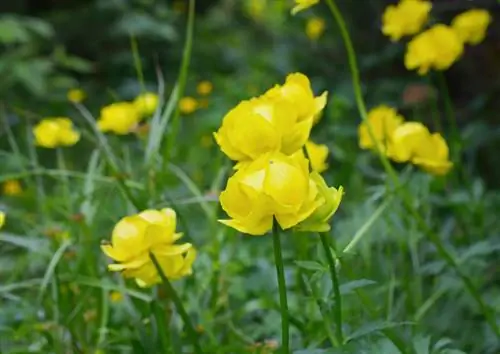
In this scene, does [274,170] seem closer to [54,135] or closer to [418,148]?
[418,148]

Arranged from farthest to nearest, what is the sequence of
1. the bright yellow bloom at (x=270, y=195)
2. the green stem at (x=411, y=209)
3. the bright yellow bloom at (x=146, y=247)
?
the green stem at (x=411, y=209)
the bright yellow bloom at (x=146, y=247)
the bright yellow bloom at (x=270, y=195)

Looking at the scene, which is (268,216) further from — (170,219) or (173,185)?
(173,185)

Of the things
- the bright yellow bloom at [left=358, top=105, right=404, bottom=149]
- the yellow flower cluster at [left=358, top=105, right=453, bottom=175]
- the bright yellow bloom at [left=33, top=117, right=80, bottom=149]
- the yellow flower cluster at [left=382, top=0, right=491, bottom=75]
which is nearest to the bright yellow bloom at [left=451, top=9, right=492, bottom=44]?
the yellow flower cluster at [left=382, top=0, right=491, bottom=75]

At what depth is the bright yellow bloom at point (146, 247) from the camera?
0.76 meters

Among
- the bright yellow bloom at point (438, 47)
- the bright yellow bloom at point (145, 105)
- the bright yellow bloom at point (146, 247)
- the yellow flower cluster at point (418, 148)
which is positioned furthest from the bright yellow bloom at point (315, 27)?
the bright yellow bloom at point (146, 247)

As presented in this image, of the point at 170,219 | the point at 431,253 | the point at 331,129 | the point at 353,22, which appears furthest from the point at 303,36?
the point at 170,219

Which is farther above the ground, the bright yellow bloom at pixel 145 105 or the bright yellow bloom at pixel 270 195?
the bright yellow bloom at pixel 145 105

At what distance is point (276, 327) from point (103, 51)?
3201 millimetres

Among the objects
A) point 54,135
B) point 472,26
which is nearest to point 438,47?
point 472,26

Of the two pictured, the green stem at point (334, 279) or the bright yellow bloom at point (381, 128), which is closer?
the green stem at point (334, 279)

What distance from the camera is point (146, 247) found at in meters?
0.77

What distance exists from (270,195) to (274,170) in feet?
0.06

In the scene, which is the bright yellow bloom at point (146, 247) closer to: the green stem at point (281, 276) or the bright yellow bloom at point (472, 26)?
the green stem at point (281, 276)

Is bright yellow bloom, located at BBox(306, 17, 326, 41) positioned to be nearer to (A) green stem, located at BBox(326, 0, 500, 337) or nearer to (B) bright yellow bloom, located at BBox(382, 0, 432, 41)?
(B) bright yellow bloom, located at BBox(382, 0, 432, 41)
